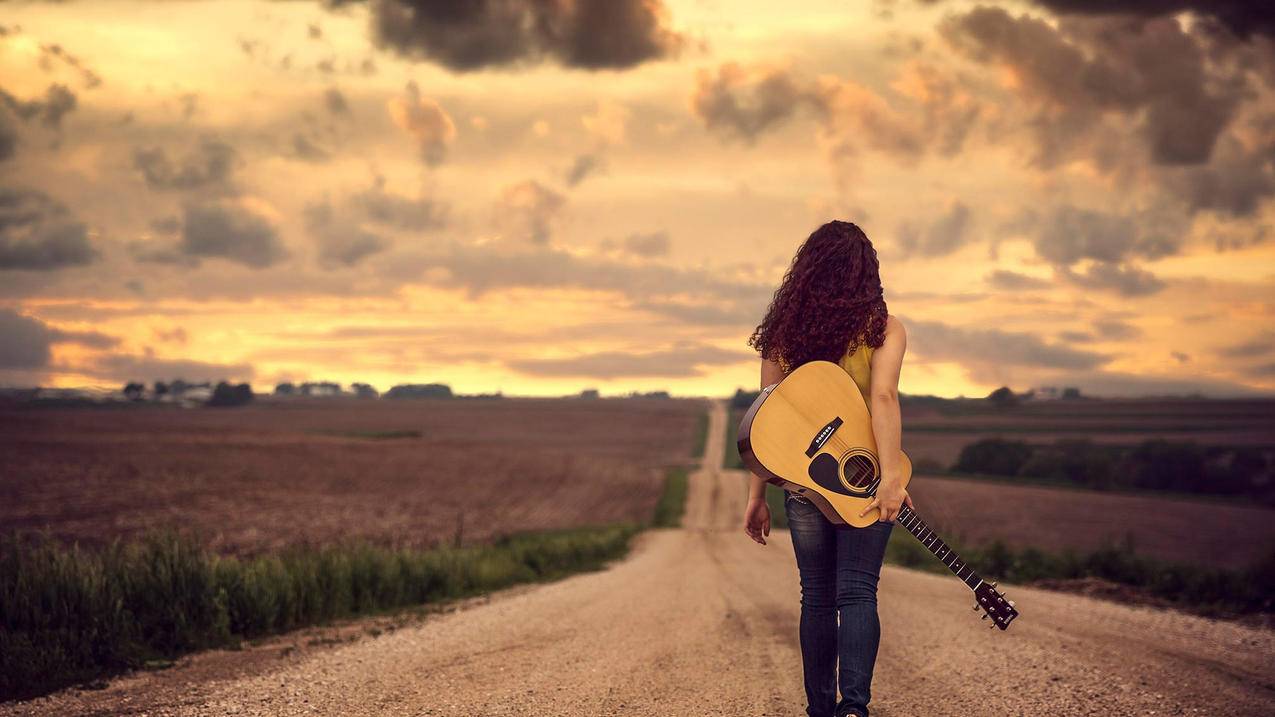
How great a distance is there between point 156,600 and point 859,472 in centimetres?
969

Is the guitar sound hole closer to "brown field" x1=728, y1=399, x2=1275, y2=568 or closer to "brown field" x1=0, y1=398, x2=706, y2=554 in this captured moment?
"brown field" x1=0, y1=398, x2=706, y2=554

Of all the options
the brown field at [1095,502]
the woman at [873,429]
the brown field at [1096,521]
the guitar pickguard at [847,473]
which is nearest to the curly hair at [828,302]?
the woman at [873,429]

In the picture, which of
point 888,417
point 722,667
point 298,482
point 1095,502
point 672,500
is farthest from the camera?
point 672,500

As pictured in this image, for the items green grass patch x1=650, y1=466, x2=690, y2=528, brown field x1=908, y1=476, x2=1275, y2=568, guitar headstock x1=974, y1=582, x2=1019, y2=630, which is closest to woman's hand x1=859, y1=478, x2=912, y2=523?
guitar headstock x1=974, y1=582, x2=1019, y2=630

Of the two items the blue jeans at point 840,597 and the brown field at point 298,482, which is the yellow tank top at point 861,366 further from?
the brown field at point 298,482

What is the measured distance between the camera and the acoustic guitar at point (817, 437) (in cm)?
469

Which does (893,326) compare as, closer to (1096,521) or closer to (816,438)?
(816,438)

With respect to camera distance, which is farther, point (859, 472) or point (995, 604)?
point (995, 604)

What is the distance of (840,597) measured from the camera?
15.5ft

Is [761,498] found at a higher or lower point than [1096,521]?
higher

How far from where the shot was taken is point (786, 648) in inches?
333

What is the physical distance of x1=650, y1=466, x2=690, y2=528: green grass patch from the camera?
1929 inches

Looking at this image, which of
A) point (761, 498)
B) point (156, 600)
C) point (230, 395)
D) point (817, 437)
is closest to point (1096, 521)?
point (156, 600)

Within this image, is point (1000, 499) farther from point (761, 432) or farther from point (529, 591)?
point (761, 432)
